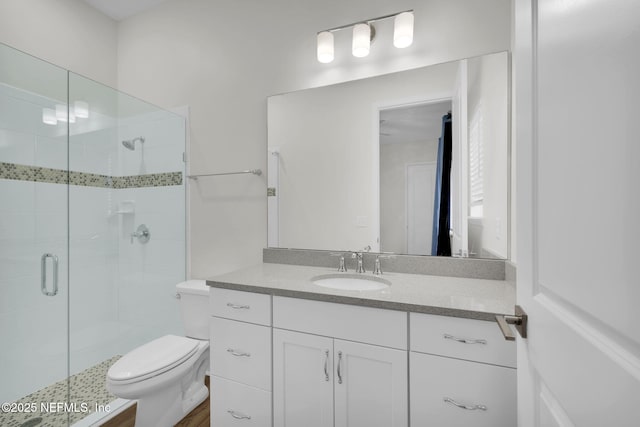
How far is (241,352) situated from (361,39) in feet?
5.80

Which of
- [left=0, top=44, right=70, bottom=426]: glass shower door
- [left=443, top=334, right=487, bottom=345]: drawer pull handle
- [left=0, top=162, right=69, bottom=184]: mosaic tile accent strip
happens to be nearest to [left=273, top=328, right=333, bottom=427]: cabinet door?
[left=443, top=334, right=487, bottom=345]: drawer pull handle

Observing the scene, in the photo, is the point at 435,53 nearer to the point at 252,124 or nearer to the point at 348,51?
the point at 348,51

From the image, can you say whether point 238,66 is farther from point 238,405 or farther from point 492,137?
point 238,405

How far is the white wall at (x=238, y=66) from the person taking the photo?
1663mm

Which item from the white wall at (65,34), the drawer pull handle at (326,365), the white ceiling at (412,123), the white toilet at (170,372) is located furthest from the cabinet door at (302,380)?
the white wall at (65,34)

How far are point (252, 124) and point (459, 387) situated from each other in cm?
187

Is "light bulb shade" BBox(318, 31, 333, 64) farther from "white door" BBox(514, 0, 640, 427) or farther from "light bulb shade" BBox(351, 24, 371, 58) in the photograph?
"white door" BBox(514, 0, 640, 427)

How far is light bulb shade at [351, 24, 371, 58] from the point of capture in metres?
1.67

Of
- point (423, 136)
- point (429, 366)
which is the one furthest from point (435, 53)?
point (429, 366)

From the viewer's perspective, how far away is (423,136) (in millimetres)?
1603

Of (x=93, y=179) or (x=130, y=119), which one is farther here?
(x=130, y=119)

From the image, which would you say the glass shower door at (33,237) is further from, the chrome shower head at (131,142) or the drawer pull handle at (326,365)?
the drawer pull handle at (326,365)

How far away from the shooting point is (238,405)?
Result: 1.41 meters

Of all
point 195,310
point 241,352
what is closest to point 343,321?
point 241,352
